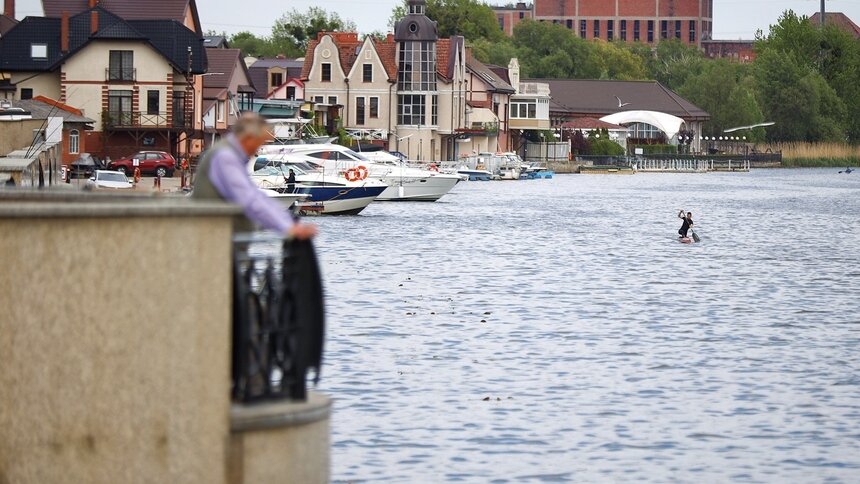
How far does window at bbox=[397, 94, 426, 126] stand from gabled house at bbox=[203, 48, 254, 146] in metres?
24.7

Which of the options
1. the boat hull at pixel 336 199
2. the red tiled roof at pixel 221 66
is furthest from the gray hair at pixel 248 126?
the red tiled roof at pixel 221 66

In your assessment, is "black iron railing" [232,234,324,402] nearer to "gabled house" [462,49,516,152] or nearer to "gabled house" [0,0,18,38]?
"gabled house" [0,0,18,38]

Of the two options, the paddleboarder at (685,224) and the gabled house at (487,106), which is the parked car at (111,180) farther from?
the gabled house at (487,106)

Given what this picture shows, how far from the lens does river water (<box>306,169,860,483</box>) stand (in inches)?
689

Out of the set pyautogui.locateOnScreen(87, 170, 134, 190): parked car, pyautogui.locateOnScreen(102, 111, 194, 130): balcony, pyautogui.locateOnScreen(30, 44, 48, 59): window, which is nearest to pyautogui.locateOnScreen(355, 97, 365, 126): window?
pyautogui.locateOnScreen(30, 44, 48, 59): window

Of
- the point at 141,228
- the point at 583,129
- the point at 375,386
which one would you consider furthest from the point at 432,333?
the point at 583,129

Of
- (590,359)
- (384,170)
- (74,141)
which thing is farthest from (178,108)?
(590,359)

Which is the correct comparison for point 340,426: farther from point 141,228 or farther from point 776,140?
point 776,140

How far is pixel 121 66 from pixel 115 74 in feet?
1.76

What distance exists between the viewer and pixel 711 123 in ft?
627

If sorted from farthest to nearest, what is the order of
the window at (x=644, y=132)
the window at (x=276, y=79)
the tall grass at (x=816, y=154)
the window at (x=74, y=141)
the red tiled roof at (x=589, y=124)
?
the tall grass at (x=816, y=154), the window at (x=644, y=132), the red tiled roof at (x=589, y=124), the window at (x=276, y=79), the window at (x=74, y=141)

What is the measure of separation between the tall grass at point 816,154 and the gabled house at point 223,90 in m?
91.3

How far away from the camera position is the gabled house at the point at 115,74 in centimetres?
8862

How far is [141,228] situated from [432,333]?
63.0ft
